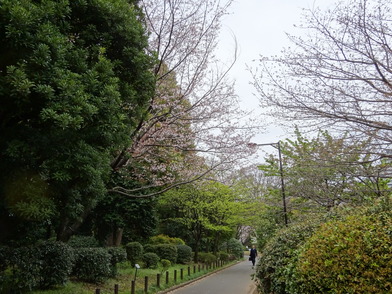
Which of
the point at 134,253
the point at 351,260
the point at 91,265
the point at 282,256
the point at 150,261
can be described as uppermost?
the point at 351,260

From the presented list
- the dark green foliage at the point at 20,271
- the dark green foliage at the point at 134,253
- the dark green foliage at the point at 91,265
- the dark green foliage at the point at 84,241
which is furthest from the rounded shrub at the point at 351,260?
the dark green foliage at the point at 134,253

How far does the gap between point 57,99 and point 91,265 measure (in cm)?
702

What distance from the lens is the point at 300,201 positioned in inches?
546

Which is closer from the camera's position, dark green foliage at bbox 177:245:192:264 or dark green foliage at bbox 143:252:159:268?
dark green foliage at bbox 143:252:159:268

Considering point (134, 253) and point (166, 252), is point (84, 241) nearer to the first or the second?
point (134, 253)

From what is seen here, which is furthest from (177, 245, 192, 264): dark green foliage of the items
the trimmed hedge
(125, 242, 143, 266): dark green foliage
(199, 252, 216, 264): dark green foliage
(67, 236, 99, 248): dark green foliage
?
the trimmed hedge

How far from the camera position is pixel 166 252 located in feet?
67.1

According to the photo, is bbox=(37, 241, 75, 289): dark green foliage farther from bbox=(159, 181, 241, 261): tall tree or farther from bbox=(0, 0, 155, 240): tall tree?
bbox=(159, 181, 241, 261): tall tree

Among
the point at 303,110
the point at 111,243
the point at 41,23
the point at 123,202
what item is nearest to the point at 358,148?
the point at 303,110

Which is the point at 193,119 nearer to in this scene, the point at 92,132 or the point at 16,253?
the point at 92,132

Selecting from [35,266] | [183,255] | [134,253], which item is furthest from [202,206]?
[35,266]

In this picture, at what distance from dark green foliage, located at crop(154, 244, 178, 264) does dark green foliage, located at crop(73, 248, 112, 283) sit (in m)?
9.63

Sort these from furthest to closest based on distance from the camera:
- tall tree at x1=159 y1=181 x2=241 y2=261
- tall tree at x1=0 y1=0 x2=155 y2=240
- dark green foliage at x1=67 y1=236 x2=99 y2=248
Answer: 1. tall tree at x1=159 y1=181 x2=241 y2=261
2. dark green foliage at x1=67 y1=236 x2=99 y2=248
3. tall tree at x1=0 y1=0 x2=155 y2=240

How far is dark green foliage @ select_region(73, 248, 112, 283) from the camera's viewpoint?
34.4 ft
